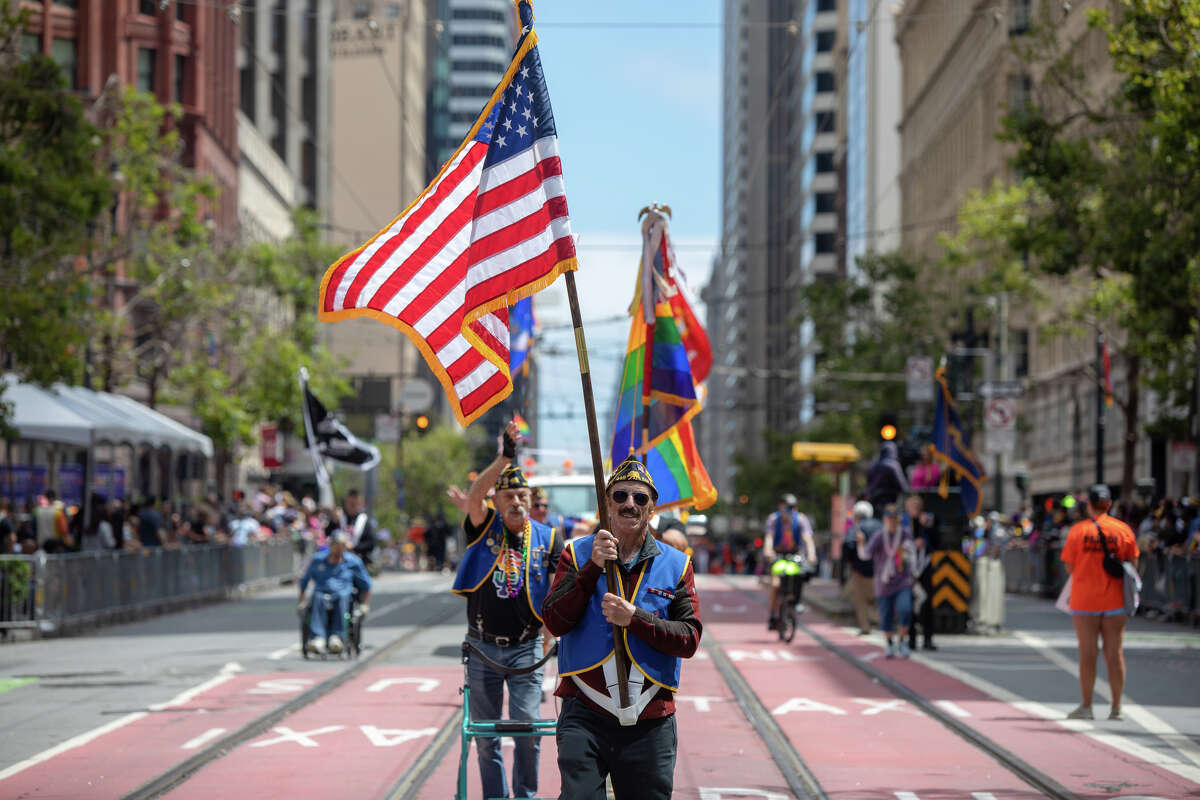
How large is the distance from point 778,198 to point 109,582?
131 meters

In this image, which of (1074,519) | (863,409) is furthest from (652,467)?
(863,409)

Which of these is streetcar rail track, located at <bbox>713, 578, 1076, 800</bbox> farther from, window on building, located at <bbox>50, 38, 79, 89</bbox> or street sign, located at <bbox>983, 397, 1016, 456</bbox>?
window on building, located at <bbox>50, 38, 79, 89</bbox>

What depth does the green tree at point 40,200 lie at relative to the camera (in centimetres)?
2497

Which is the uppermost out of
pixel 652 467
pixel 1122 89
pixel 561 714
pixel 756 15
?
pixel 756 15

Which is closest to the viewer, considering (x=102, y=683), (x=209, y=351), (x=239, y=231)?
(x=102, y=683)

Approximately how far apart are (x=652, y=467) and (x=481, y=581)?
4092 millimetres

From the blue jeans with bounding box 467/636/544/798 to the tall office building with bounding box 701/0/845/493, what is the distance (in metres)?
83.8

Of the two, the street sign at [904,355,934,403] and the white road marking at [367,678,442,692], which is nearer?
the white road marking at [367,678,442,692]

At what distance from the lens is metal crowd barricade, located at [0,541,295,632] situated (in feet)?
79.6

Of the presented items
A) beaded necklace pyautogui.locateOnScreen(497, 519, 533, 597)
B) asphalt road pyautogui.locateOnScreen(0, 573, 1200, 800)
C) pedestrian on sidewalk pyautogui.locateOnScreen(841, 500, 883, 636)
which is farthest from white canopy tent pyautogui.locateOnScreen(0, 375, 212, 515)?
beaded necklace pyautogui.locateOnScreen(497, 519, 533, 597)

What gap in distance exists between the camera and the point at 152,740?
13891 mm

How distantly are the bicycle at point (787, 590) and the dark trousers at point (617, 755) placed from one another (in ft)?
58.4

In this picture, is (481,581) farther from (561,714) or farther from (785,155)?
(785,155)

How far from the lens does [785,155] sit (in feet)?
490
